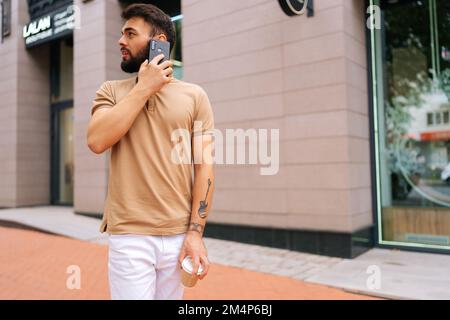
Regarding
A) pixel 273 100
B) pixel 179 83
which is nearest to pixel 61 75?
pixel 273 100

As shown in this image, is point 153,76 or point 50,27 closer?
point 153,76

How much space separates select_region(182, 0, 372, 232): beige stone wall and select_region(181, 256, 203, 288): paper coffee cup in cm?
463

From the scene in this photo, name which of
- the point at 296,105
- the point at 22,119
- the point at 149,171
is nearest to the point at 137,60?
the point at 149,171

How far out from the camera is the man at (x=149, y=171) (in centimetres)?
166

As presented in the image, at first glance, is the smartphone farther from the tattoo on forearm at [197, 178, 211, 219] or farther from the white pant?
the white pant

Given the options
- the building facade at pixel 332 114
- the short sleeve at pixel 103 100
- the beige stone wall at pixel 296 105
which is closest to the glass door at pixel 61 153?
the building facade at pixel 332 114

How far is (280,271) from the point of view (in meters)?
5.26

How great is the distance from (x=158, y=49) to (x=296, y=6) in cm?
475

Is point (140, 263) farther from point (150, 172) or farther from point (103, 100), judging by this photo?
point (103, 100)

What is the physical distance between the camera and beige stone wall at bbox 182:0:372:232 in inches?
236

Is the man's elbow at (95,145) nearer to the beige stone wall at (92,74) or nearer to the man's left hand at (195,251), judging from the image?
the man's left hand at (195,251)

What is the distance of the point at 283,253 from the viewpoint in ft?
20.4
